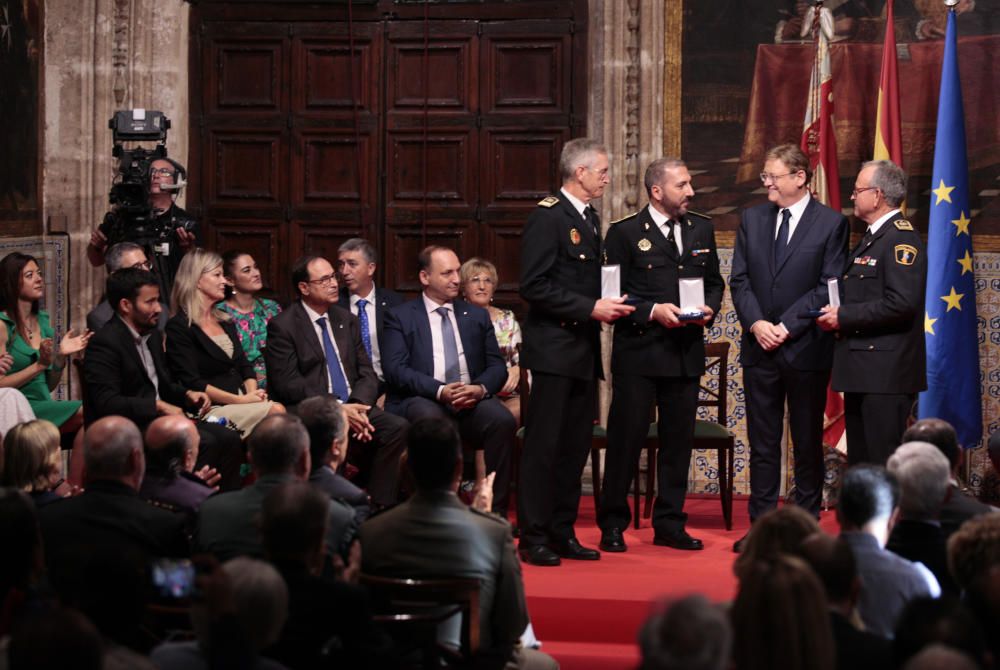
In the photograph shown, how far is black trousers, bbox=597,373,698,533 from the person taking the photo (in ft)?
21.4

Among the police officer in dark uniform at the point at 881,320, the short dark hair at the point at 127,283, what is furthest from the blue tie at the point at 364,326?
the police officer in dark uniform at the point at 881,320

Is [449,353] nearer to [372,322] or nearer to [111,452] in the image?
[372,322]

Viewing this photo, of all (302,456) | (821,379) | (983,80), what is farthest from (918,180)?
(302,456)

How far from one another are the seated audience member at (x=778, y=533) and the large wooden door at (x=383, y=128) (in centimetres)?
526

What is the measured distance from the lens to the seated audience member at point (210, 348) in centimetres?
694

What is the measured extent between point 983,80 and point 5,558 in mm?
6323

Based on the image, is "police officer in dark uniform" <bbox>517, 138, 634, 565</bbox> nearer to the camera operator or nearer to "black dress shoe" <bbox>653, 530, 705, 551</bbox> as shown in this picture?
"black dress shoe" <bbox>653, 530, 705, 551</bbox>

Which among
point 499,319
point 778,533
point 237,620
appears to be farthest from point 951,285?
point 237,620

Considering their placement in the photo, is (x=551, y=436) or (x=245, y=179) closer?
(x=551, y=436)

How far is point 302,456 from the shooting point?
4438 mm

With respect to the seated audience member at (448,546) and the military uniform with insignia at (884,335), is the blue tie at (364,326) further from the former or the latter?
the seated audience member at (448,546)

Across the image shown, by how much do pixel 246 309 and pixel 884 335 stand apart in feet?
10.5

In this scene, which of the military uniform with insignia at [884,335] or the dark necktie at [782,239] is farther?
the dark necktie at [782,239]

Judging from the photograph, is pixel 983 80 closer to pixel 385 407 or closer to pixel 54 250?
pixel 385 407
